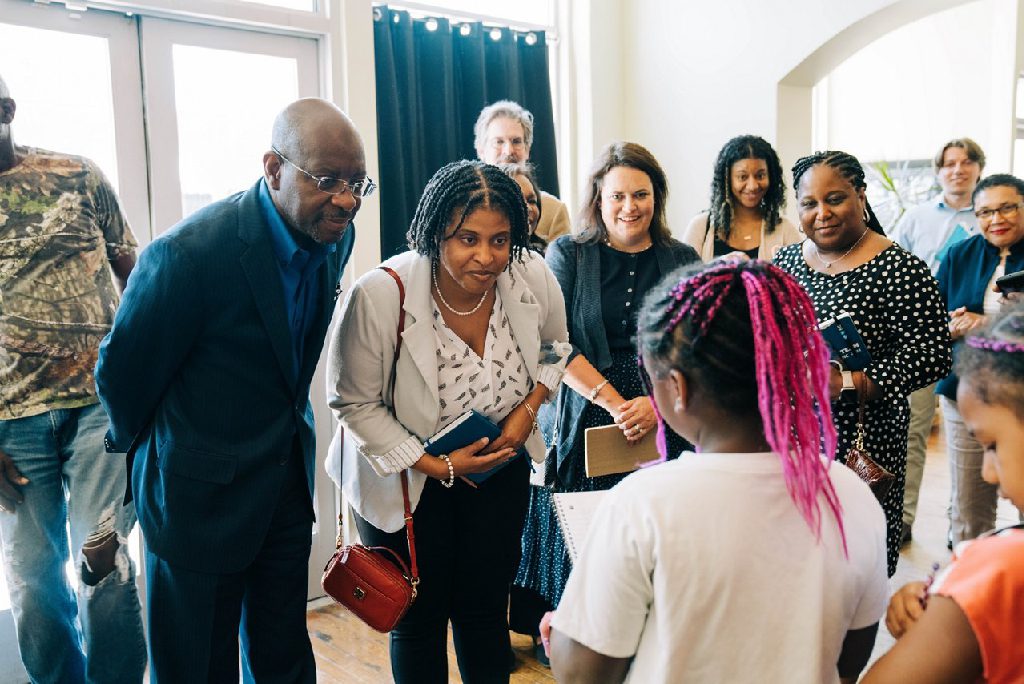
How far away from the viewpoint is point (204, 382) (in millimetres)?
1640

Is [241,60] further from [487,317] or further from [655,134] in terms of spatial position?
[655,134]

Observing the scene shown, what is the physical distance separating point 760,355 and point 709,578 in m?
0.26

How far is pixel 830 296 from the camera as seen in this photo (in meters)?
2.12

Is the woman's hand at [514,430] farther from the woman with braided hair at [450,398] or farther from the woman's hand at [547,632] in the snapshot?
the woman's hand at [547,632]

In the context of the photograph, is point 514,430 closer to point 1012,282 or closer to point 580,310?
point 580,310

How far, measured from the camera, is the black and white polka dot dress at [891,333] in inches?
80.9

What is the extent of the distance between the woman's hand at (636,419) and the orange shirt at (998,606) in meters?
1.43

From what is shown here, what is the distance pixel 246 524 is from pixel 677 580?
1.01 metres

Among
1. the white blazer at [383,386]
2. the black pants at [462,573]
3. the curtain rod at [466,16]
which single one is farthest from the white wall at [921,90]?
the white blazer at [383,386]

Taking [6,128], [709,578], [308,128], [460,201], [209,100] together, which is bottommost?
[709,578]

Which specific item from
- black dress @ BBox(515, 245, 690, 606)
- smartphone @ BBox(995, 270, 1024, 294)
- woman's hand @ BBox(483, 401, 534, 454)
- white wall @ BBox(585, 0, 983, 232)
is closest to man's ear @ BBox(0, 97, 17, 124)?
woman's hand @ BBox(483, 401, 534, 454)

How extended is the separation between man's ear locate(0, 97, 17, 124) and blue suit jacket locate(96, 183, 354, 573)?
763mm

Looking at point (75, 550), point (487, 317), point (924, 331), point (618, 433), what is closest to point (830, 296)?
point (924, 331)

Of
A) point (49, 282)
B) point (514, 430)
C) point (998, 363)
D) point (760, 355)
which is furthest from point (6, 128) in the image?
point (998, 363)
